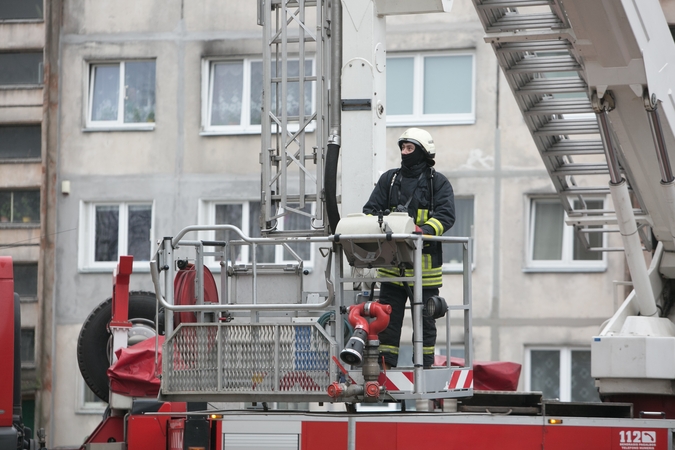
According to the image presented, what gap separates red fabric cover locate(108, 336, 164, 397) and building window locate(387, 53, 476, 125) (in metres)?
10.6

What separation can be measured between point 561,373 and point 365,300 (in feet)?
38.7

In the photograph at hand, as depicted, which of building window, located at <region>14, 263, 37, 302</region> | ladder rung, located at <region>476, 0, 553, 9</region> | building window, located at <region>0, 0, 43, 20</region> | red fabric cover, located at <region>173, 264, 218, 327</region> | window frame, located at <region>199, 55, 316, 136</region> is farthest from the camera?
building window, located at <region>0, 0, 43, 20</region>

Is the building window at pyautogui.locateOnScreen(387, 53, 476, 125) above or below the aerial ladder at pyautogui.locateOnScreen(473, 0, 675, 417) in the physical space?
above

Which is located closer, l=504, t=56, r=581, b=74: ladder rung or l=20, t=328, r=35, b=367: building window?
l=504, t=56, r=581, b=74: ladder rung

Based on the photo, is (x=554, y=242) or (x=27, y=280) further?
(x=27, y=280)

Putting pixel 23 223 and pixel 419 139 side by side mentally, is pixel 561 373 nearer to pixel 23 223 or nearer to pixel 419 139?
pixel 23 223

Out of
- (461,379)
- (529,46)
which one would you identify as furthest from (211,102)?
(461,379)

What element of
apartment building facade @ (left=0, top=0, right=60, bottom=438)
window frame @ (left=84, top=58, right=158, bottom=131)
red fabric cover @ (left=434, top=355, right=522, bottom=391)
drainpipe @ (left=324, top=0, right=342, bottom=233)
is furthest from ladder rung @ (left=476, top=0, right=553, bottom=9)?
apartment building facade @ (left=0, top=0, right=60, bottom=438)

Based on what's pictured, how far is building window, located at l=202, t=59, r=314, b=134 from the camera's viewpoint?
2064 cm

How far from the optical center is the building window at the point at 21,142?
21.8 metres

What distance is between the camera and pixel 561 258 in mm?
19297

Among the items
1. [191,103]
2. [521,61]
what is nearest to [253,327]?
[521,61]

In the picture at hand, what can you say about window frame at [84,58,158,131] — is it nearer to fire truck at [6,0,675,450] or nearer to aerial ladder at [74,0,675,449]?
fire truck at [6,0,675,450]

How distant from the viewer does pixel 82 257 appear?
2097cm
